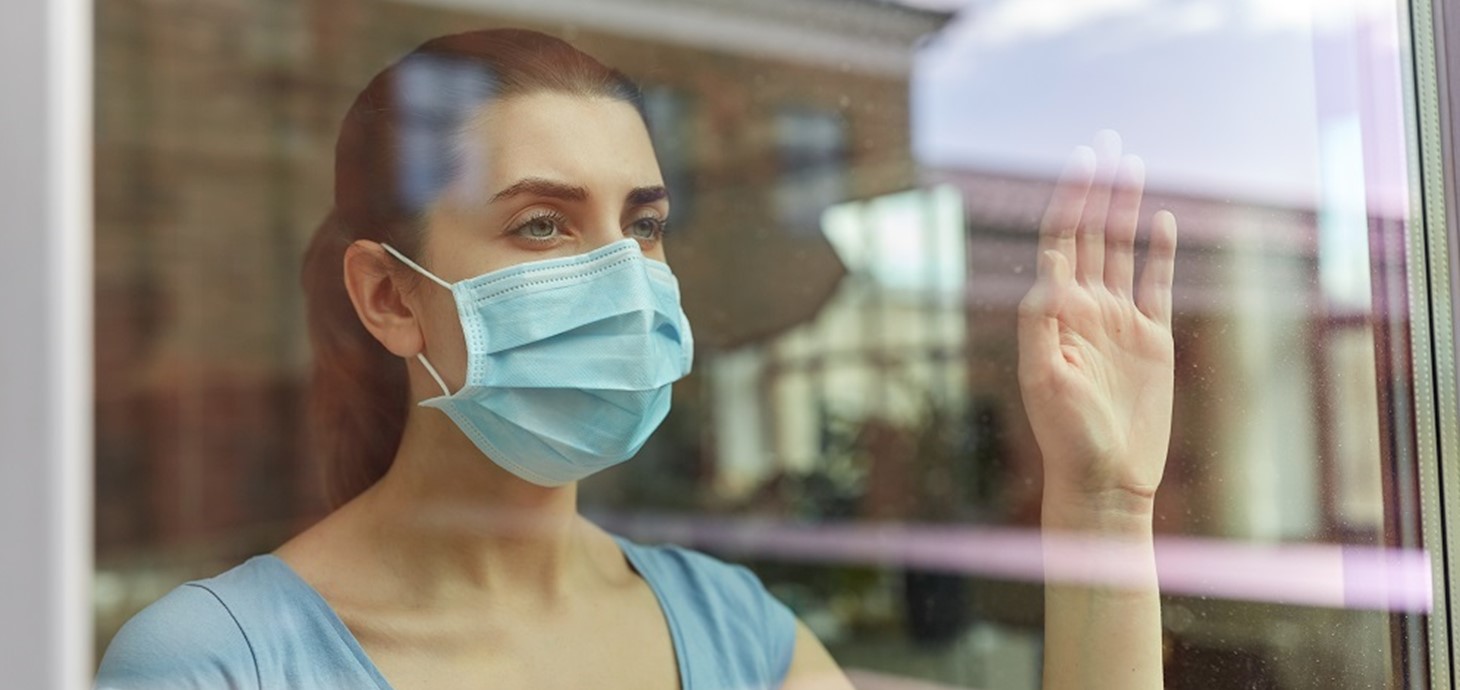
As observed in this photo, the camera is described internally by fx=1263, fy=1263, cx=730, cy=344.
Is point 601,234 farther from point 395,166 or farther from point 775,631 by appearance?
point 775,631

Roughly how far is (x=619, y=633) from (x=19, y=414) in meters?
0.70

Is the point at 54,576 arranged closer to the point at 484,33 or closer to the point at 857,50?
the point at 484,33

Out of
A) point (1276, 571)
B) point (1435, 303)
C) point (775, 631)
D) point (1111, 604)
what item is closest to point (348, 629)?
point (775, 631)

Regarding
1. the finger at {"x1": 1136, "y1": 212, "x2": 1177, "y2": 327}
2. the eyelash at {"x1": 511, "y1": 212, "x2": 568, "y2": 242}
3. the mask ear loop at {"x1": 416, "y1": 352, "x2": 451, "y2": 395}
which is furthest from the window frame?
the mask ear loop at {"x1": 416, "y1": 352, "x2": 451, "y2": 395}

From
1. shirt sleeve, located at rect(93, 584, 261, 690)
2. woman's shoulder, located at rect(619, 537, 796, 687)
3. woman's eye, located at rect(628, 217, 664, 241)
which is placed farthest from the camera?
woman's shoulder, located at rect(619, 537, 796, 687)

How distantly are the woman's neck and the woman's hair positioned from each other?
0.15ft

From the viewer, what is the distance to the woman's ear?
1.24 metres

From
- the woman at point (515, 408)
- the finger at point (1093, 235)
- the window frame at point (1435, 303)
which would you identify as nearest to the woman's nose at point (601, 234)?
the woman at point (515, 408)

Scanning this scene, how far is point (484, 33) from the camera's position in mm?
1387

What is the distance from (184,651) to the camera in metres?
1.13

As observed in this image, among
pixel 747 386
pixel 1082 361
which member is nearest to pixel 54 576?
pixel 1082 361

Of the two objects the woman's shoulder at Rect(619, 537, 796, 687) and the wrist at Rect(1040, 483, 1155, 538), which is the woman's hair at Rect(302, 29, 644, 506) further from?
the wrist at Rect(1040, 483, 1155, 538)

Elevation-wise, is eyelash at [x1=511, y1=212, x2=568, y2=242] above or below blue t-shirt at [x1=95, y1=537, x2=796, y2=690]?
above

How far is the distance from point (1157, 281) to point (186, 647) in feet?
3.41
